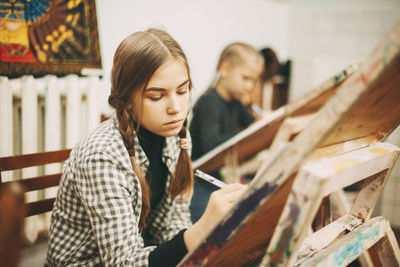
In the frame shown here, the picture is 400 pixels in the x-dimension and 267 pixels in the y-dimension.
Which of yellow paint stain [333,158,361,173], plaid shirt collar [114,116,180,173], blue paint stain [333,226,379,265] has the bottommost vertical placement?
blue paint stain [333,226,379,265]

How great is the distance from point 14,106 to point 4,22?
0.35 meters

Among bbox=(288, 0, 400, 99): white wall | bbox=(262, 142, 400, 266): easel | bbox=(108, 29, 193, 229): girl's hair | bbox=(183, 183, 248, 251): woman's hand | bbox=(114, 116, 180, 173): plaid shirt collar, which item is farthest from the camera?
bbox=(288, 0, 400, 99): white wall

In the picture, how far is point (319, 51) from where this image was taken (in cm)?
315

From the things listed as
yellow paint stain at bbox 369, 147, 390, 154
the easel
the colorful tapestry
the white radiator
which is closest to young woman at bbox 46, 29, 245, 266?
the easel

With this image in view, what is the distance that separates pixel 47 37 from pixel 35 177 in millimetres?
678

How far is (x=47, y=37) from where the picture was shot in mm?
1308

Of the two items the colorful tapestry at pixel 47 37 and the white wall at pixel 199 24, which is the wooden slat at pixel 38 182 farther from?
the white wall at pixel 199 24

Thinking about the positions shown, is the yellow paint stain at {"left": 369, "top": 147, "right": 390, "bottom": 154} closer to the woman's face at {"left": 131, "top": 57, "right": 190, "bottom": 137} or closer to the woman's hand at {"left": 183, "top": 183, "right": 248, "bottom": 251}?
the woman's hand at {"left": 183, "top": 183, "right": 248, "bottom": 251}

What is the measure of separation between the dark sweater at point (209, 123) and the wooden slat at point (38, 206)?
0.79 metres

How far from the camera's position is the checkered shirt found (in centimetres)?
68

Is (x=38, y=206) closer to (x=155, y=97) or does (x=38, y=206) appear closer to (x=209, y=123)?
(x=155, y=97)

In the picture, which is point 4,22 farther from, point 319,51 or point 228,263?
point 319,51

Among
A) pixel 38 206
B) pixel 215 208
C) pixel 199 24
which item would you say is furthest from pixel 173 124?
pixel 199 24

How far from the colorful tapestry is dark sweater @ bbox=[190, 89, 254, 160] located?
57 cm
